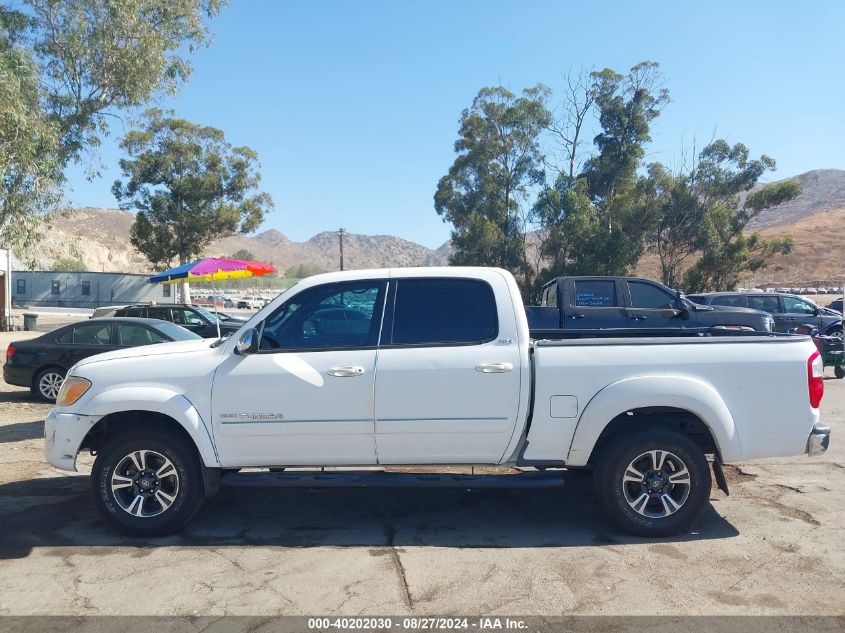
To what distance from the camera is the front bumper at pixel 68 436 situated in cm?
517

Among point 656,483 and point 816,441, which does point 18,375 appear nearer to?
point 656,483

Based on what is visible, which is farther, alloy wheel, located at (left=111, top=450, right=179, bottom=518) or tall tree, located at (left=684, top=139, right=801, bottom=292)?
tall tree, located at (left=684, top=139, right=801, bottom=292)

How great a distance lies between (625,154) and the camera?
36406mm

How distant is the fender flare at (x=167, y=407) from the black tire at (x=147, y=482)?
16 centimetres

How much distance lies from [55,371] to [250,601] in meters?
9.03

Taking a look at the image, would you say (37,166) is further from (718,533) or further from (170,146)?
(170,146)

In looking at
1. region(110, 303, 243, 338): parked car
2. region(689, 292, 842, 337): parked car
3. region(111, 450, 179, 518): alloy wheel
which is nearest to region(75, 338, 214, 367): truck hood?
region(111, 450, 179, 518): alloy wheel

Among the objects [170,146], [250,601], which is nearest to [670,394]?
[250,601]

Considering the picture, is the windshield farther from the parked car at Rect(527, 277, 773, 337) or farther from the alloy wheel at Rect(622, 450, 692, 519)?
the alloy wheel at Rect(622, 450, 692, 519)

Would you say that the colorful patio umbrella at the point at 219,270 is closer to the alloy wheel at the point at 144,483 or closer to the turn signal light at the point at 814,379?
the alloy wheel at the point at 144,483

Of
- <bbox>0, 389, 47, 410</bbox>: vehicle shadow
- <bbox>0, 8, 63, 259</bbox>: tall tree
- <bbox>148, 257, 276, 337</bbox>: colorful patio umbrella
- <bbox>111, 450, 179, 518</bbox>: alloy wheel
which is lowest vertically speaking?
<bbox>0, 389, 47, 410</bbox>: vehicle shadow

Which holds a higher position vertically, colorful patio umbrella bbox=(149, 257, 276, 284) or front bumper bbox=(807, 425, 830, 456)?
colorful patio umbrella bbox=(149, 257, 276, 284)

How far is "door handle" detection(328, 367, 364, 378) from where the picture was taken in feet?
16.1

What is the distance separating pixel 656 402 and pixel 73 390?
4310 millimetres
